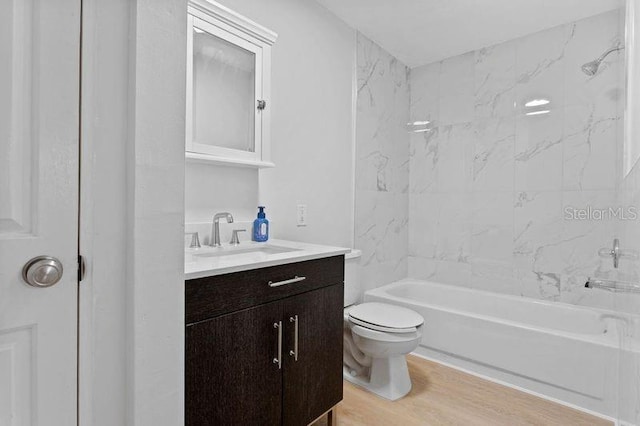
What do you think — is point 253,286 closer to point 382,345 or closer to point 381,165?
point 382,345

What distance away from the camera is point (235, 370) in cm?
112

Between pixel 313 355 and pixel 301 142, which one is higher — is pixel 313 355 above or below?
below

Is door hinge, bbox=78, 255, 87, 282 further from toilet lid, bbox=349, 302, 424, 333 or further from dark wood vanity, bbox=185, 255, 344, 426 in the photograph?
toilet lid, bbox=349, 302, 424, 333

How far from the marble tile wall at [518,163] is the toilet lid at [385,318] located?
110 centimetres

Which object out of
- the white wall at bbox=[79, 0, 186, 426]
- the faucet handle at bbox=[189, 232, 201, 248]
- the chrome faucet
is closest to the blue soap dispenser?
the chrome faucet

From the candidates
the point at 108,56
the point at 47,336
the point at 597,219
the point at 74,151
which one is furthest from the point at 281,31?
the point at 597,219

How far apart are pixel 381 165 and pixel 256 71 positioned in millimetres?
1435

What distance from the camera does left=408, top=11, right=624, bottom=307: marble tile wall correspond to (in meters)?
2.32

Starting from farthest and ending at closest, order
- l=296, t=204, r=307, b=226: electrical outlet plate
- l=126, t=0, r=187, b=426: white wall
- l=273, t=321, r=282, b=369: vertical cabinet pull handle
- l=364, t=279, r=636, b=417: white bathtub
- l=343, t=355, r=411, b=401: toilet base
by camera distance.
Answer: l=296, t=204, r=307, b=226: electrical outlet plate < l=343, t=355, r=411, b=401: toilet base < l=364, t=279, r=636, b=417: white bathtub < l=273, t=321, r=282, b=369: vertical cabinet pull handle < l=126, t=0, r=187, b=426: white wall

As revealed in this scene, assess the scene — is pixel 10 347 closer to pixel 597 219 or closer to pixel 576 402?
pixel 576 402

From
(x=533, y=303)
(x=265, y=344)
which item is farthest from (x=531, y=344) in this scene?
(x=265, y=344)

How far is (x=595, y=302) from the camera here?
7.59ft

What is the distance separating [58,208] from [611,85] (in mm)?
3080

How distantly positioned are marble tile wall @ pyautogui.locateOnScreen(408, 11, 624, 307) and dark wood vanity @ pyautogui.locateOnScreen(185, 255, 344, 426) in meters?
1.49
